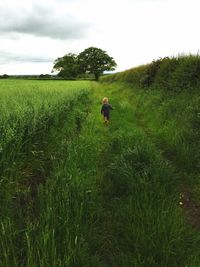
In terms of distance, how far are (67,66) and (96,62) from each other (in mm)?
11202

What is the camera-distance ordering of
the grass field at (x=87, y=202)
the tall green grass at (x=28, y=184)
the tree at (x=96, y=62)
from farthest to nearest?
the tree at (x=96, y=62), the grass field at (x=87, y=202), the tall green grass at (x=28, y=184)

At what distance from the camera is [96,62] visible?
89.5 metres

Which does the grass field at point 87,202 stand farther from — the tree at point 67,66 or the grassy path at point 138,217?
the tree at point 67,66

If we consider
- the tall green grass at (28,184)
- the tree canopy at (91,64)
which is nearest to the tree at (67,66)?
the tree canopy at (91,64)

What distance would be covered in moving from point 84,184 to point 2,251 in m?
1.77

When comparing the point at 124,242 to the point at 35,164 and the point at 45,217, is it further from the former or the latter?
the point at 35,164

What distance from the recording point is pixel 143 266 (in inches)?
126

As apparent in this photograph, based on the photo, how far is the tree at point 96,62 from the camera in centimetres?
8925

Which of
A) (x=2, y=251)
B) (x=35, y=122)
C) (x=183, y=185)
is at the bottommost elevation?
(x=183, y=185)

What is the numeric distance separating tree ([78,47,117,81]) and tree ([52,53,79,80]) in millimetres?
2348

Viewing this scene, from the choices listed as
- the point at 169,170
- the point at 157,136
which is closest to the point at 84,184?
the point at 169,170

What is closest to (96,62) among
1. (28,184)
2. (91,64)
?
(91,64)

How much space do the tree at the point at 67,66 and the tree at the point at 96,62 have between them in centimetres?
235

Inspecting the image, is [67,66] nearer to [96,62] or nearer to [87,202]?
[96,62]
